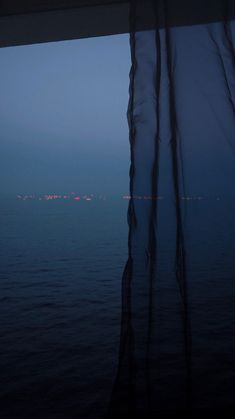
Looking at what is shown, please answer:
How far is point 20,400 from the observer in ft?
10.7

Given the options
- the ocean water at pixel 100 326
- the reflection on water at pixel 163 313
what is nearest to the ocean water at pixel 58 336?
the ocean water at pixel 100 326

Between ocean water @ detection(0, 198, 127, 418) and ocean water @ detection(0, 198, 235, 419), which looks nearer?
ocean water @ detection(0, 198, 235, 419)

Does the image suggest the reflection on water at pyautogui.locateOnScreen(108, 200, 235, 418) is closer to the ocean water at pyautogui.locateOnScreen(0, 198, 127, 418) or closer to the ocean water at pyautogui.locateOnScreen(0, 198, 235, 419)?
the ocean water at pyautogui.locateOnScreen(0, 198, 235, 419)

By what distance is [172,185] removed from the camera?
1093 millimetres

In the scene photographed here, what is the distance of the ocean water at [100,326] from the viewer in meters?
1.07

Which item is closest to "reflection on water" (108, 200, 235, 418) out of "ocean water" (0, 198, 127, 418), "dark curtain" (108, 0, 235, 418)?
"dark curtain" (108, 0, 235, 418)

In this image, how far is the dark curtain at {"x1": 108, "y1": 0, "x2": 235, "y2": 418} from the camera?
1.05m

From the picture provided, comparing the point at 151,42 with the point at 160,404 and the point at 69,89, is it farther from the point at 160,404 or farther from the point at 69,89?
the point at 69,89

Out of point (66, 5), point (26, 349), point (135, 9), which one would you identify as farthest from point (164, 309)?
point (26, 349)

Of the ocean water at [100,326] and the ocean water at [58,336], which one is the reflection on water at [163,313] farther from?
the ocean water at [58,336]

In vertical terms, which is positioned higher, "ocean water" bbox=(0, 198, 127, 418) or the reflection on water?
the reflection on water

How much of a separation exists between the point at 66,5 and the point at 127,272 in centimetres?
111

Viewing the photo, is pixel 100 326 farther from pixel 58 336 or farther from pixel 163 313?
pixel 163 313

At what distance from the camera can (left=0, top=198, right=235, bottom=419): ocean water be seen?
1072mm
